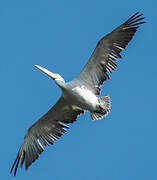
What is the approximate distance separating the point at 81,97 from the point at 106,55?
41.8 inches

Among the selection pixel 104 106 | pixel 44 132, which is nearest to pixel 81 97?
pixel 104 106

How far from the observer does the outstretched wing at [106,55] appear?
35.9 ft

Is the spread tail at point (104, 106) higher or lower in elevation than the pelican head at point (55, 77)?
lower

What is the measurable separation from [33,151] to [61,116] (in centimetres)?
100

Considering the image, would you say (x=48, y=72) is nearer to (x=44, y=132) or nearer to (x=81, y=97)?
(x=81, y=97)

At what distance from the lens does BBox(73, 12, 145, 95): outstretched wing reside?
35.9ft

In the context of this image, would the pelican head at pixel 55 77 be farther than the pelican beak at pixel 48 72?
No

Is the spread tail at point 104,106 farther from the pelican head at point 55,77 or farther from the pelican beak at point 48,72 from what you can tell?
the pelican beak at point 48,72

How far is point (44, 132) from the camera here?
11.7 metres

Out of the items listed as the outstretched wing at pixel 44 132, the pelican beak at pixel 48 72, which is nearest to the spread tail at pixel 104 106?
the outstretched wing at pixel 44 132

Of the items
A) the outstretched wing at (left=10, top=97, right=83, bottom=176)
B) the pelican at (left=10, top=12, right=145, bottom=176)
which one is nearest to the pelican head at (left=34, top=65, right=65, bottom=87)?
the pelican at (left=10, top=12, right=145, bottom=176)

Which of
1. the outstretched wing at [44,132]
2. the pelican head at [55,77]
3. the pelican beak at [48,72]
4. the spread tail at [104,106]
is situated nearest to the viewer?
the pelican head at [55,77]

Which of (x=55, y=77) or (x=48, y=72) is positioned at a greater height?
(x=48, y=72)

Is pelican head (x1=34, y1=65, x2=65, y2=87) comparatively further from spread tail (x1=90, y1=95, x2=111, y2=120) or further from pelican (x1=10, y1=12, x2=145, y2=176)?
spread tail (x1=90, y1=95, x2=111, y2=120)
